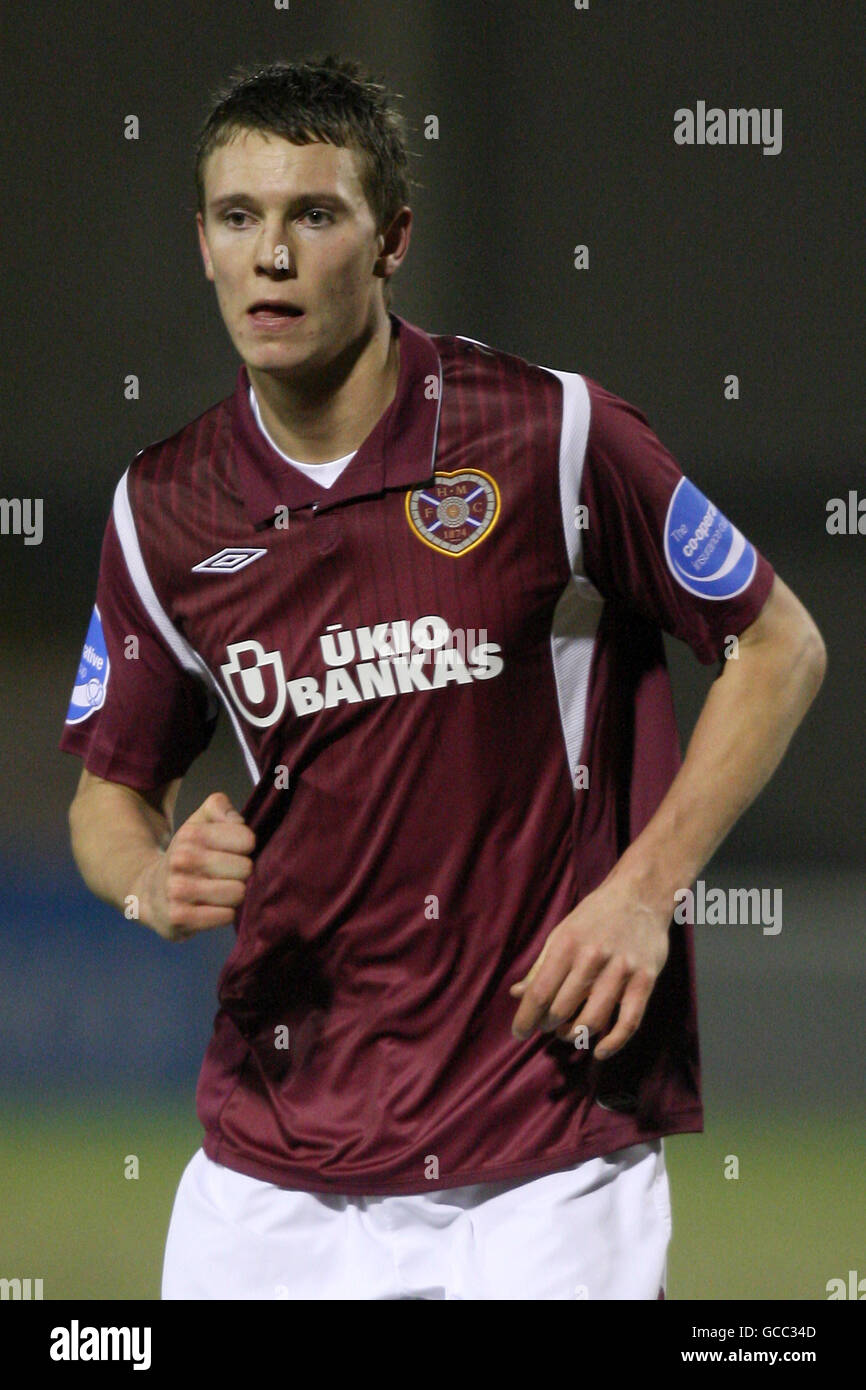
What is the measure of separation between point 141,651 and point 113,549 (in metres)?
0.13

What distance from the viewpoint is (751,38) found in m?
4.92

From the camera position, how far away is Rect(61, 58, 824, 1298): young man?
6.75ft

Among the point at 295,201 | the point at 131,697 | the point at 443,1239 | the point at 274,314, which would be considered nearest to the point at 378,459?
the point at 274,314

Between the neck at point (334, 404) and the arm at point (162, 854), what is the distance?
450 millimetres

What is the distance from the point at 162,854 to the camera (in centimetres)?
213

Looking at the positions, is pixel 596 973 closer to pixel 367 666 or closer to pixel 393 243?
pixel 367 666

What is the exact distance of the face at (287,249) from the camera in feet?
6.82

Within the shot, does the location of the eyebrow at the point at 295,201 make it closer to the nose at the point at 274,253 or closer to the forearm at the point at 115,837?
the nose at the point at 274,253

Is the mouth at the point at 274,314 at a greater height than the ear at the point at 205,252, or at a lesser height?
lesser

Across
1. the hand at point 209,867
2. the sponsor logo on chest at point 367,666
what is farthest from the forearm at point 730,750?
the hand at point 209,867

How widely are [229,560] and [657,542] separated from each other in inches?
19.8

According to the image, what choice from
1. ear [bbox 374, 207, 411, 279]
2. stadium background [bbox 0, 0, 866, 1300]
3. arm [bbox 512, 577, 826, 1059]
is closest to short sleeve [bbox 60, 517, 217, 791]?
ear [bbox 374, 207, 411, 279]
